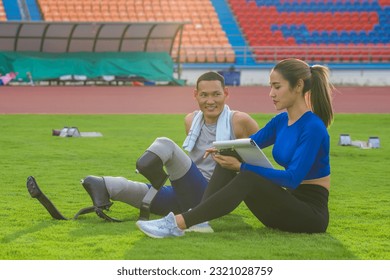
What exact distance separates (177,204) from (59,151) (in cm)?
630

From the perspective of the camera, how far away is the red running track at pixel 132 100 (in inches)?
955

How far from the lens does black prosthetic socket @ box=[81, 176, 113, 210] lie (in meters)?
7.57

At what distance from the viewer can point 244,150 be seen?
645 centimetres

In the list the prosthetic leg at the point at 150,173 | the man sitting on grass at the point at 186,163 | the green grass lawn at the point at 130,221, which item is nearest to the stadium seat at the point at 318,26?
the green grass lawn at the point at 130,221

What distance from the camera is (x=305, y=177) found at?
6824mm

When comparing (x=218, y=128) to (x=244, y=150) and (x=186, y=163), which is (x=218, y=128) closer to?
(x=186, y=163)

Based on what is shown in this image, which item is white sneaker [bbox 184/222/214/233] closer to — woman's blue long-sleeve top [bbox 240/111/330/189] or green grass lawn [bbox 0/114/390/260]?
green grass lawn [bbox 0/114/390/260]

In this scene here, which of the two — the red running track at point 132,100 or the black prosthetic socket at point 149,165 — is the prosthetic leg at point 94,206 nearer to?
the black prosthetic socket at point 149,165

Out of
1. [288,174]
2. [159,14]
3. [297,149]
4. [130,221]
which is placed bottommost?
[159,14]

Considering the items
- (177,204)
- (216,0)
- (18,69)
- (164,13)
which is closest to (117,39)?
(18,69)

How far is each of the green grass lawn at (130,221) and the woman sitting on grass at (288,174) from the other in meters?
0.13

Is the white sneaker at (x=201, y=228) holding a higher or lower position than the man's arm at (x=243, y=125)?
lower

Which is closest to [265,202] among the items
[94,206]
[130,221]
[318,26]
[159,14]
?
[130,221]

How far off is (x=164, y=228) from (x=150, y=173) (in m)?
0.62
